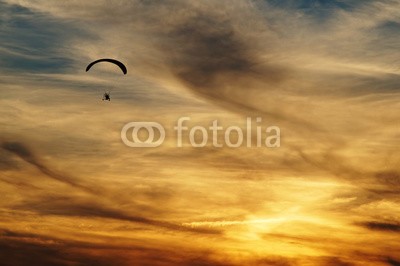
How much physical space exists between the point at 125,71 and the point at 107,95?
9.60 m

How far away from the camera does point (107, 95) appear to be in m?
77.0

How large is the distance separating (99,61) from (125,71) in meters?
9.08

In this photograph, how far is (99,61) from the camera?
76.6 metres

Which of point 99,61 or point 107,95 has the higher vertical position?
point 99,61

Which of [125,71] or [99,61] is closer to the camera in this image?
[99,61]

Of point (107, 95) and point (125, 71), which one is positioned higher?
point (125, 71)

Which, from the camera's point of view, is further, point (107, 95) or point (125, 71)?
point (125, 71)

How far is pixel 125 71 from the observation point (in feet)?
280
